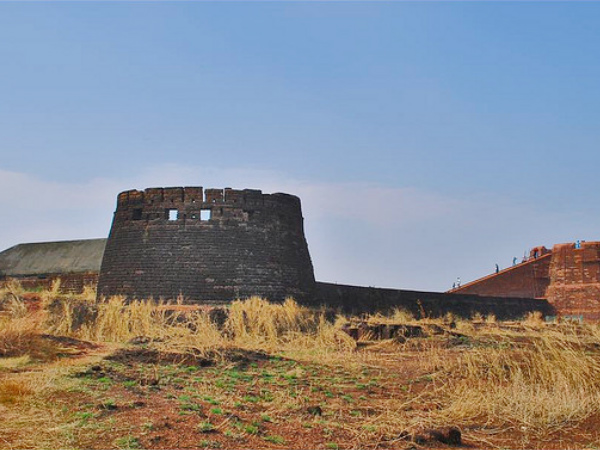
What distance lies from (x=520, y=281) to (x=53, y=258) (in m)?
24.4

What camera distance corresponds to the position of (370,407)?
7324 millimetres

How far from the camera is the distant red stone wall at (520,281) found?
33891 millimetres

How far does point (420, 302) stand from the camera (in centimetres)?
2650

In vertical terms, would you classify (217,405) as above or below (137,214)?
below

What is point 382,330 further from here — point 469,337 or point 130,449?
point 130,449

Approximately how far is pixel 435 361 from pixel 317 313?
23.6 feet

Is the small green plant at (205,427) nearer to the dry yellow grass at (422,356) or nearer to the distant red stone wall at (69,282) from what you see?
the dry yellow grass at (422,356)

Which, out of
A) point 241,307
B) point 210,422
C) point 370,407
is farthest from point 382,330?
point 210,422

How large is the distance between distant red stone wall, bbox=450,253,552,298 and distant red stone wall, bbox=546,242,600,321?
14.7 inches

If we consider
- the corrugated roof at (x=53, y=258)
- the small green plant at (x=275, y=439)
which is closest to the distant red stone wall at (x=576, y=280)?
the corrugated roof at (x=53, y=258)

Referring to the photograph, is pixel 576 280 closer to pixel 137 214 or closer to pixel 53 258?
pixel 137 214

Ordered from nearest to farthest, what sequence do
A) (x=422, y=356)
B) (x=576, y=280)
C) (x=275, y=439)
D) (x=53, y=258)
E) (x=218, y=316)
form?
(x=275, y=439)
(x=422, y=356)
(x=218, y=316)
(x=576, y=280)
(x=53, y=258)

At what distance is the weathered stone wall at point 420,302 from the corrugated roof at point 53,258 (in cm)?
1574

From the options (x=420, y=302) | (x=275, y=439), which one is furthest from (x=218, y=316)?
(x=420, y=302)
